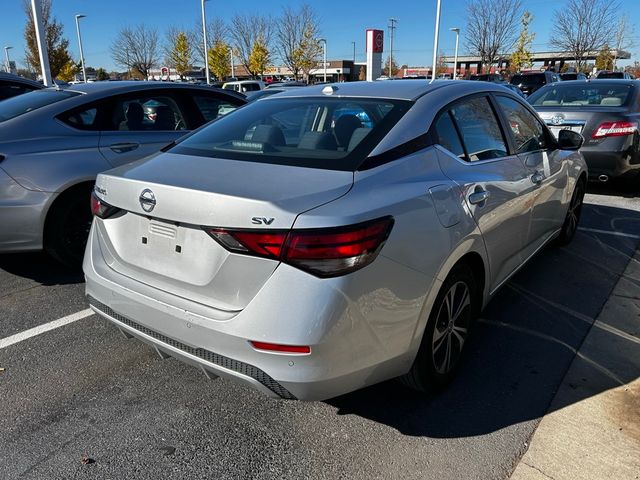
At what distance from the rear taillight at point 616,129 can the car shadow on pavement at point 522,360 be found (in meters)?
2.73

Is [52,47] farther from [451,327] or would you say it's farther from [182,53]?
[451,327]

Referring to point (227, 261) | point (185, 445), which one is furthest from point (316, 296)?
point (185, 445)

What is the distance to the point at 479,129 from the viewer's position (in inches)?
129

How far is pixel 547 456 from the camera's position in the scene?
2430 mm

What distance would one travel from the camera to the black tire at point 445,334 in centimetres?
261

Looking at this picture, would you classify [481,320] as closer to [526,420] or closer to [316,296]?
[526,420]

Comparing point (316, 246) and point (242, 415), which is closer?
point (316, 246)

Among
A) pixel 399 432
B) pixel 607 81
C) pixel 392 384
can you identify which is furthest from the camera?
pixel 607 81

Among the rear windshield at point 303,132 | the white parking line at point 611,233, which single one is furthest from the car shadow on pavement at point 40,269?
the white parking line at point 611,233

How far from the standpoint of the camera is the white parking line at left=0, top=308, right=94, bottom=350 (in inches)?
137

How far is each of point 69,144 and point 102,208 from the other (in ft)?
6.63

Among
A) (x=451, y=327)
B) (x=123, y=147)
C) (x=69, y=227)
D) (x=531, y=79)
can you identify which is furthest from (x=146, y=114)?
(x=531, y=79)

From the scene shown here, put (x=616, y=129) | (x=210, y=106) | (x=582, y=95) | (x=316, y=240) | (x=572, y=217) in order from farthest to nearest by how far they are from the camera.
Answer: (x=582, y=95)
(x=616, y=129)
(x=210, y=106)
(x=572, y=217)
(x=316, y=240)

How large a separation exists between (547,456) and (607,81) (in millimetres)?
7504
